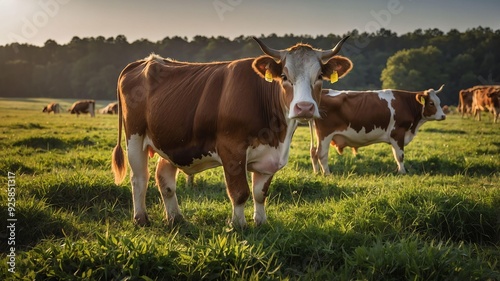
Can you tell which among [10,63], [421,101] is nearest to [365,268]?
[421,101]

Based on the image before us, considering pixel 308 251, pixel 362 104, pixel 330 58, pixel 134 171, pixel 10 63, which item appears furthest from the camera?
pixel 10 63

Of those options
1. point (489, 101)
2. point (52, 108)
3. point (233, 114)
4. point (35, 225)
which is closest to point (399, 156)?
point (233, 114)

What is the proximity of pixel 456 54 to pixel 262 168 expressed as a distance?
8024cm

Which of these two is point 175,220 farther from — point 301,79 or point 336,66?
point 336,66

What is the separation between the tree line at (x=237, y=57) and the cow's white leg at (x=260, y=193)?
61249mm

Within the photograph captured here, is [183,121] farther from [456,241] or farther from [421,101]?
[421,101]

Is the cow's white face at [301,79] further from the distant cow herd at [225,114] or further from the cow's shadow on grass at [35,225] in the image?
the cow's shadow on grass at [35,225]

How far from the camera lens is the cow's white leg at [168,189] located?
5.52 m

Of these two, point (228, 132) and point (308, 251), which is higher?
point (228, 132)

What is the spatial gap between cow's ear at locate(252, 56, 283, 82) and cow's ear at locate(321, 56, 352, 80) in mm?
632

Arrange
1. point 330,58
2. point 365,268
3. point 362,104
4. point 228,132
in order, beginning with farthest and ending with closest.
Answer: point 362,104
point 330,58
point 228,132
point 365,268

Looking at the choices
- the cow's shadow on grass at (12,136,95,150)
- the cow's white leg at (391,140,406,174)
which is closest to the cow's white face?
the cow's white leg at (391,140,406,174)

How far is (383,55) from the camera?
3066 inches

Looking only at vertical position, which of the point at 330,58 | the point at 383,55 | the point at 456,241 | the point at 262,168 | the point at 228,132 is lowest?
the point at 456,241
